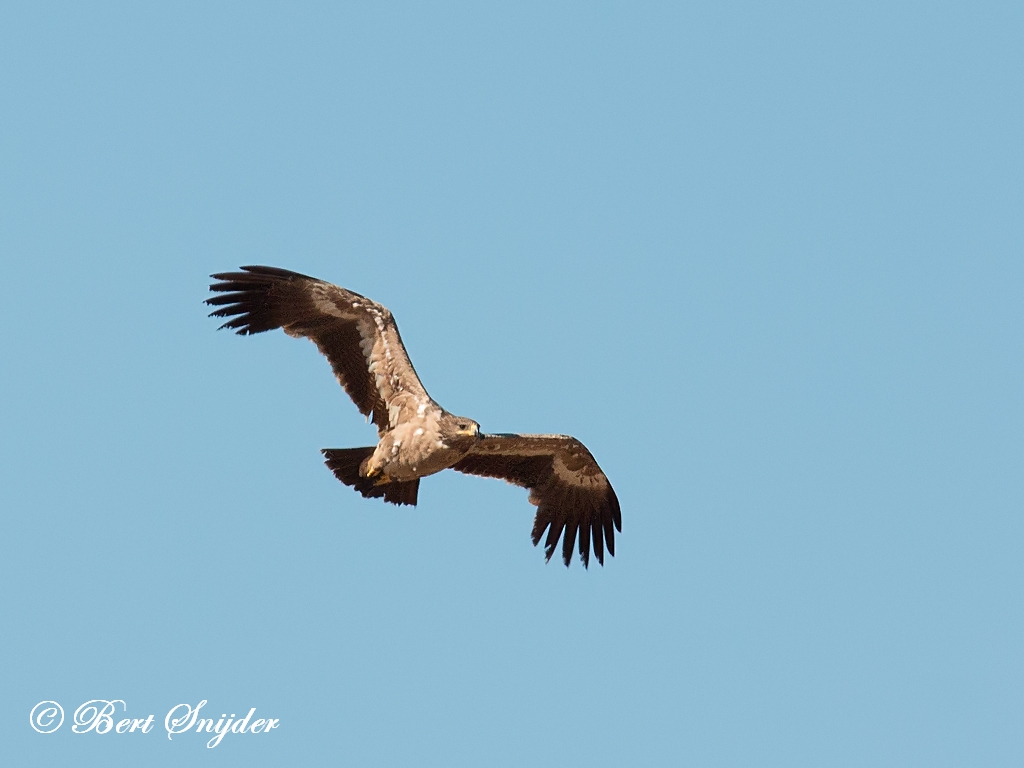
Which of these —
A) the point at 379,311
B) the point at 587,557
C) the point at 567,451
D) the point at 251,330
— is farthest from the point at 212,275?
the point at 587,557

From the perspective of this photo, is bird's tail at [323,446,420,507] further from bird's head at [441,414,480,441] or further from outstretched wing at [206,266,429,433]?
bird's head at [441,414,480,441]

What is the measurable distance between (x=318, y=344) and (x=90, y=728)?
17.2 ft

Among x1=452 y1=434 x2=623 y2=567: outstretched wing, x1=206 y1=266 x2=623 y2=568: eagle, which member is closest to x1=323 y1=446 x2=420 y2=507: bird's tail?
x1=206 y1=266 x2=623 y2=568: eagle

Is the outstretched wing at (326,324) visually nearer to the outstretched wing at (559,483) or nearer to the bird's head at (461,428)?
the bird's head at (461,428)

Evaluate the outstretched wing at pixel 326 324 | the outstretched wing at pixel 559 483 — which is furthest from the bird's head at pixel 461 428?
the outstretched wing at pixel 559 483

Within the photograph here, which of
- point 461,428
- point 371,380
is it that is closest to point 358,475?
point 371,380

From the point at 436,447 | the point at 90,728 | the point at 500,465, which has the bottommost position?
the point at 90,728

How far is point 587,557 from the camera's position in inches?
730

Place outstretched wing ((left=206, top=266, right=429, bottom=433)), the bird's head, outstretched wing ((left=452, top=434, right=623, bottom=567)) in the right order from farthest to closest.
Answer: outstretched wing ((left=452, top=434, right=623, bottom=567)) → outstretched wing ((left=206, top=266, right=429, bottom=433)) → the bird's head

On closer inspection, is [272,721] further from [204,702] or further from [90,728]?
[90,728]

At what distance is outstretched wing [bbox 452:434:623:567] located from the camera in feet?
57.7

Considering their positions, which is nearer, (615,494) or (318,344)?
(318,344)

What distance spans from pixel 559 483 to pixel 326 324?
12.5 feet

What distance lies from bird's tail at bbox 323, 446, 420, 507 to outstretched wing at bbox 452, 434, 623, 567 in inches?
46.4
